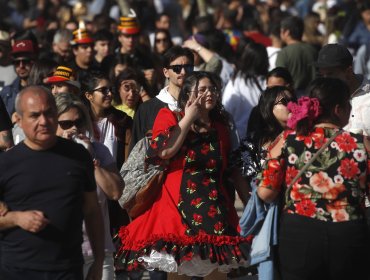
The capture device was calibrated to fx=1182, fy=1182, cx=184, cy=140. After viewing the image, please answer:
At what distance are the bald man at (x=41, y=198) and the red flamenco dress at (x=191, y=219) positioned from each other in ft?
5.47

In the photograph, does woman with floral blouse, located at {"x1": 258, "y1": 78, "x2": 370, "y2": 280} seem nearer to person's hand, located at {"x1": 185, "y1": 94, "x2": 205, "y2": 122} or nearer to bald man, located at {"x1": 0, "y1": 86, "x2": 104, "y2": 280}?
bald man, located at {"x1": 0, "y1": 86, "x2": 104, "y2": 280}

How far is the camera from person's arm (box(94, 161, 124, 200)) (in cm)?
700

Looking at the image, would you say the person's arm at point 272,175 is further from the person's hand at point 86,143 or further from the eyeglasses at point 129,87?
the eyeglasses at point 129,87

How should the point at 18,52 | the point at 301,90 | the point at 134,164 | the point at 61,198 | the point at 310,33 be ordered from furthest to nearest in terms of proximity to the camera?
the point at 310,33, the point at 301,90, the point at 18,52, the point at 134,164, the point at 61,198

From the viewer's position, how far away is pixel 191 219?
8.12 metres

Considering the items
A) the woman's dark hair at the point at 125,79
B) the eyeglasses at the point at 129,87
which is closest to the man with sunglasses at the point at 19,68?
the woman's dark hair at the point at 125,79

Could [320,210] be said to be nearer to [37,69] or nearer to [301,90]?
[37,69]

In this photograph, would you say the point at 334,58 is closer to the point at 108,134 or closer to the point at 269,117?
the point at 269,117

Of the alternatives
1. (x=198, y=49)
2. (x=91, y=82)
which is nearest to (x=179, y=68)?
(x=91, y=82)

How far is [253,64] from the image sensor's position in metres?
12.7

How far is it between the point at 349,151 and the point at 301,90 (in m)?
7.12

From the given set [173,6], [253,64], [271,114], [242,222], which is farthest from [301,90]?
[173,6]

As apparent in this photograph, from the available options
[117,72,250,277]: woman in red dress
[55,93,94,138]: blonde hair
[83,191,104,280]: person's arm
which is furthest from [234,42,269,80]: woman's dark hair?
[83,191,104,280]: person's arm

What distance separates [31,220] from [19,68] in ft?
20.1
